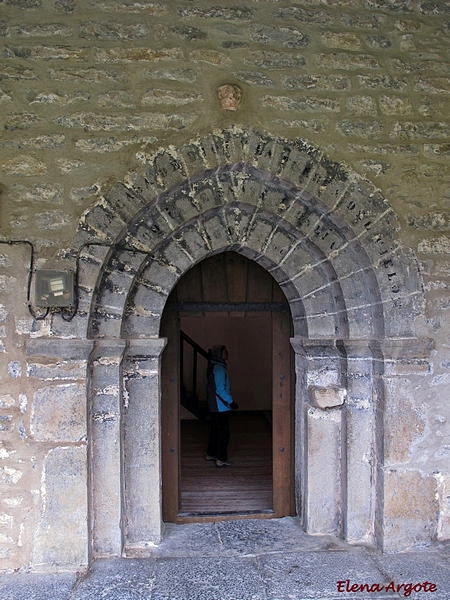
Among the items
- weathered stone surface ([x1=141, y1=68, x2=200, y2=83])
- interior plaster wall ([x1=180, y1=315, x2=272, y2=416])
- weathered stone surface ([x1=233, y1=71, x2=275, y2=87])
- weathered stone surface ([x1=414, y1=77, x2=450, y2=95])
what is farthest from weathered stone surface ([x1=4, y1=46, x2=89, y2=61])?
interior plaster wall ([x1=180, y1=315, x2=272, y2=416])

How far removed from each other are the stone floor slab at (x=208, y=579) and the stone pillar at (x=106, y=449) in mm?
357

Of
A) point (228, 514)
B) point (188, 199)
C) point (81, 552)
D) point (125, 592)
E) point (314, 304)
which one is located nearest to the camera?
point (125, 592)

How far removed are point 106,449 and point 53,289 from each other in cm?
98

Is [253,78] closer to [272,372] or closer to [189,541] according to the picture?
[272,372]

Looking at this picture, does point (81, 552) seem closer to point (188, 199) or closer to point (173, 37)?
point (188, 199)

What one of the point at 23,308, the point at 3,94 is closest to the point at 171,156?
the point at 3,94

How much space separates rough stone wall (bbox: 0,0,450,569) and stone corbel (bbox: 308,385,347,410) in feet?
1.06

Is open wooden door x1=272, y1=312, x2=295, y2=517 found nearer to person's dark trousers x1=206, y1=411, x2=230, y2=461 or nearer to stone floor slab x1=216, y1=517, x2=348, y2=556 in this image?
stone floor slab x1=216, y1=517, x2=348, y2=556

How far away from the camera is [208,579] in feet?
9.21

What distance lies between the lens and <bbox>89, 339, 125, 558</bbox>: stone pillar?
2963 mm

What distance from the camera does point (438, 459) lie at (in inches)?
124

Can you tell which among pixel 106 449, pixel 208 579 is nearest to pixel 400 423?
pixel 208 579

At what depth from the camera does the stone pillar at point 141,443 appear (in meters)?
3.13

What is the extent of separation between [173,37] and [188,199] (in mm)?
932
